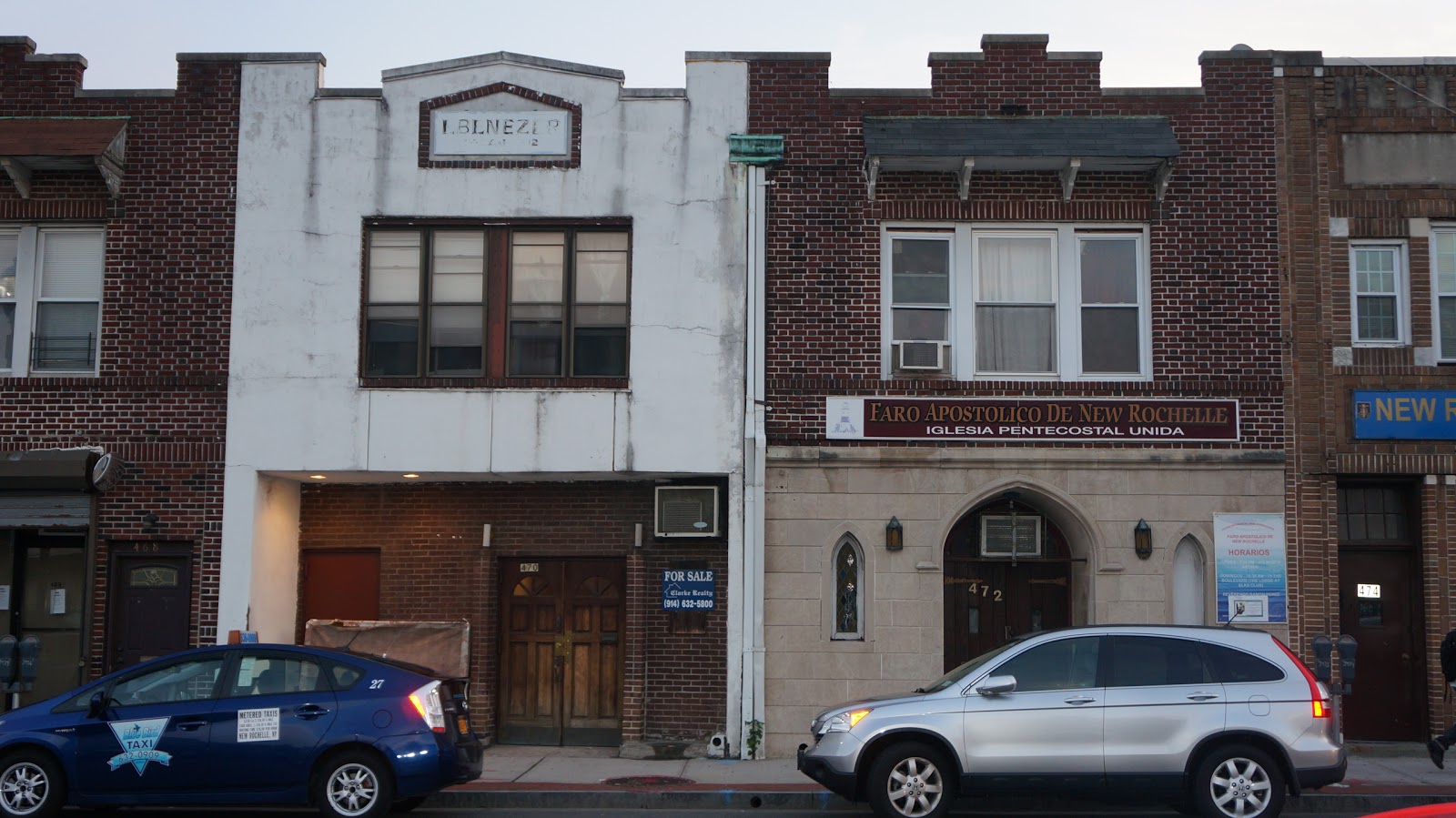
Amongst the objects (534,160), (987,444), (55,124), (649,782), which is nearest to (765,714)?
(649,782)

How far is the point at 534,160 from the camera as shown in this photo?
15398mm

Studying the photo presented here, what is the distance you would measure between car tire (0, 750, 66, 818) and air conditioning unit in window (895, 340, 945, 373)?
29.5 ft

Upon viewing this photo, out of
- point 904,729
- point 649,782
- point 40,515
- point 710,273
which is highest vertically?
point 710,273

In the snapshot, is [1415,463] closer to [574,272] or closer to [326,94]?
[574,272]

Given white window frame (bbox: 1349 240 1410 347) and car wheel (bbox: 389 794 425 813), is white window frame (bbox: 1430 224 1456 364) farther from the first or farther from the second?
car wheel (bbox: 389 794 425 813)

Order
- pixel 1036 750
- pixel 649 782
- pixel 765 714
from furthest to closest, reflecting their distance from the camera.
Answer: pixel 765 714 → pixel 649 782 → pixel 1036 750

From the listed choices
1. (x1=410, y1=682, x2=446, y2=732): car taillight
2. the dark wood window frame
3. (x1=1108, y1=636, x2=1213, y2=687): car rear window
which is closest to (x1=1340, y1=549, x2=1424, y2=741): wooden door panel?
(x1=1108, y1=636, x2=1213, y2=687): car rear window

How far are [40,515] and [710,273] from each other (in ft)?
25.5

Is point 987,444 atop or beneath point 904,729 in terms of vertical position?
atop

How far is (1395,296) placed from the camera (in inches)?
601

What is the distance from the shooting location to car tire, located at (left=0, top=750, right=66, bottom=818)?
35.6ft

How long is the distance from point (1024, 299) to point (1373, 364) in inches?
150

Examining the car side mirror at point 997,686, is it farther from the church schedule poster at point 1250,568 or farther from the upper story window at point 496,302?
the upper story window at point 496,302

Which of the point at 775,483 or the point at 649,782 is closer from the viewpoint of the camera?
the point at 649,782
